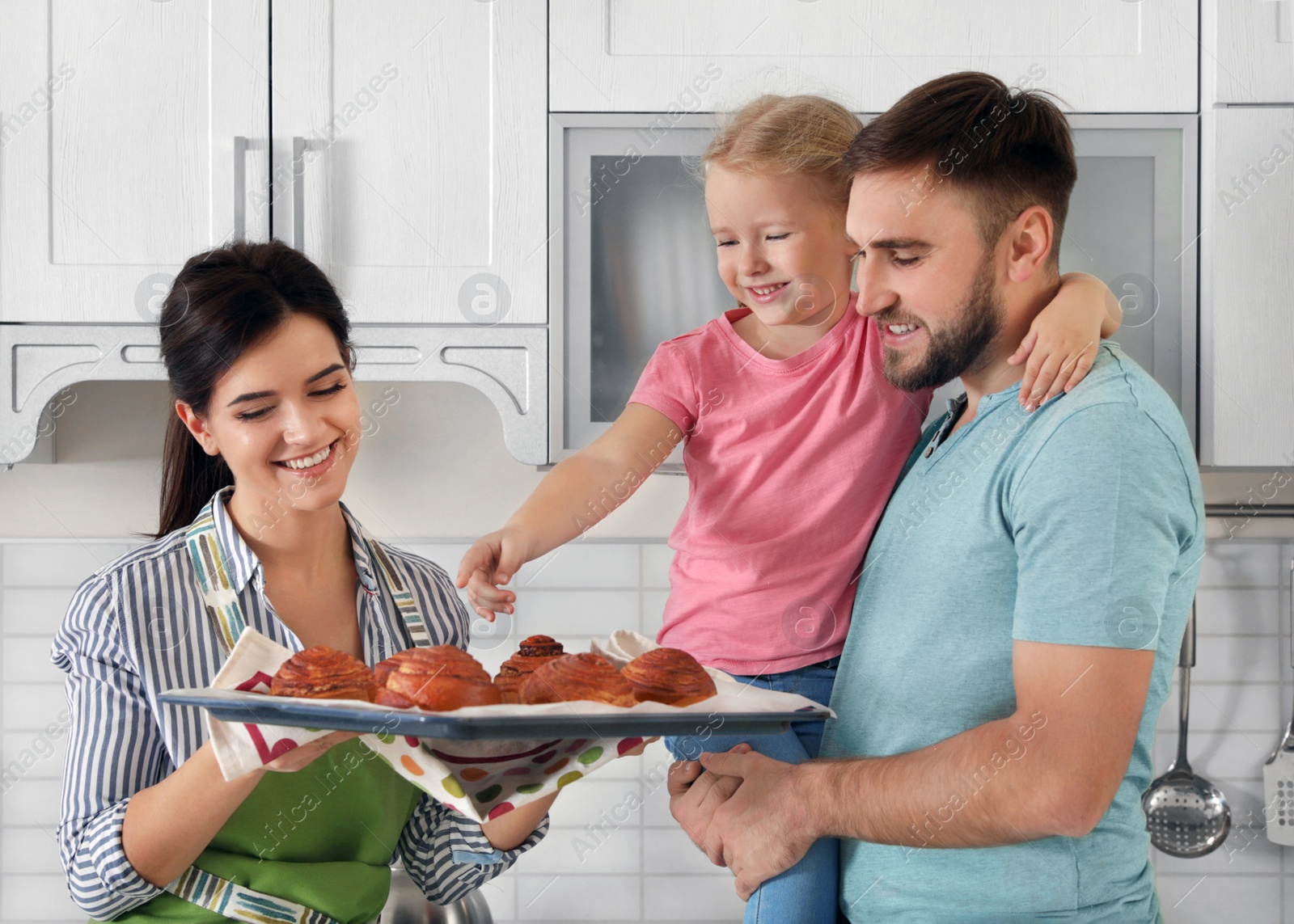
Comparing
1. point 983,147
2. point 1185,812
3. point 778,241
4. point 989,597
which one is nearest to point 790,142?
point 778,241

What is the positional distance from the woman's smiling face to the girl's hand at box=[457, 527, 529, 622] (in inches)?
7.4

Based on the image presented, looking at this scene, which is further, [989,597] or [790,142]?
[790,142]

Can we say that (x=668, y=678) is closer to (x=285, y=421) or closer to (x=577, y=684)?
(x=577, y=684)

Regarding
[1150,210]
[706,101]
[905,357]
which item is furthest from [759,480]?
[1150,210]

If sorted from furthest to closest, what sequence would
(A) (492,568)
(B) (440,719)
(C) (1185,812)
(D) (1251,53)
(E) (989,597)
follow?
(C) (1185,812), (D) (1251,53), (A) (492,568), (E) (989,597), (B) (440,719)

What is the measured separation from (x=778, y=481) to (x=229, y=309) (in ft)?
1.95

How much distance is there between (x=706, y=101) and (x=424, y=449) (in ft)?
2.44

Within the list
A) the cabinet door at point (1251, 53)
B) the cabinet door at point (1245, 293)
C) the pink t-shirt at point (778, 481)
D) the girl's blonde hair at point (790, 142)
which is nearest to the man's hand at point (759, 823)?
the pink t-shirt at point (778, 481)

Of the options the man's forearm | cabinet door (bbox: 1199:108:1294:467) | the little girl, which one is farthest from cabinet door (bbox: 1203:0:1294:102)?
the man's forearm

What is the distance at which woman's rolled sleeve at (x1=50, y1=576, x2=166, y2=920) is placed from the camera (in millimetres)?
938

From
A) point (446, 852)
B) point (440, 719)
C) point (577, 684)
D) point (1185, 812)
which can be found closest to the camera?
point (440, 719)

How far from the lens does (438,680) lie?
0.78 meters

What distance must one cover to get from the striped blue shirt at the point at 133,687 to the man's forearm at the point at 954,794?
0.35m

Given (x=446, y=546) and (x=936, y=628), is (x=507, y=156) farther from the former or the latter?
(x=936, y=628)
